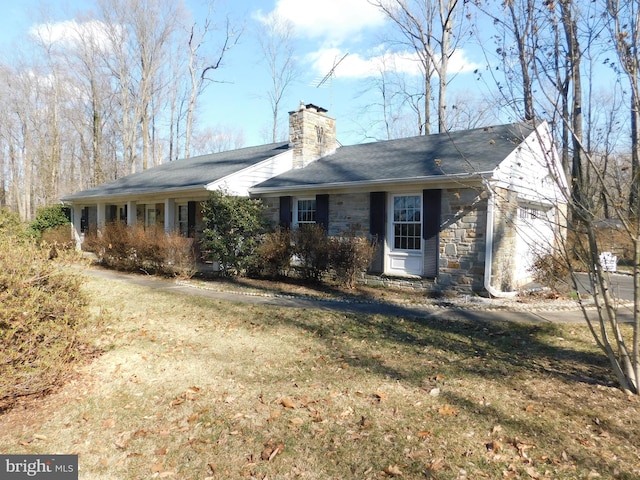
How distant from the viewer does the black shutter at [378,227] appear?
9961mm

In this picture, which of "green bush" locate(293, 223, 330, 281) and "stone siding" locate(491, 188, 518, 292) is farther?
"green bush" locate(293, 223, 330, 281)

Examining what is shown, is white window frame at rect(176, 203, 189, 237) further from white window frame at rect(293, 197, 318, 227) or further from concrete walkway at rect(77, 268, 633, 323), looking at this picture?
concrete walkway at rect(77, 268, 633, 323)

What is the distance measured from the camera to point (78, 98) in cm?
2909

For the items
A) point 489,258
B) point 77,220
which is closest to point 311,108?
point 489,258

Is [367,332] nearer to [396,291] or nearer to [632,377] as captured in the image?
[632,377]

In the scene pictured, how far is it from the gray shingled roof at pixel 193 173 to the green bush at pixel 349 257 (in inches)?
190

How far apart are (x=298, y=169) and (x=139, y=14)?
66.2 ft

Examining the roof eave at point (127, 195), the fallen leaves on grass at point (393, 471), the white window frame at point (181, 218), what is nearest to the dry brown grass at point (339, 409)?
the fallen leaves on grass at point (393, 471)

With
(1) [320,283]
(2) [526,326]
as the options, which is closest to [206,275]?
(1) [320,283]

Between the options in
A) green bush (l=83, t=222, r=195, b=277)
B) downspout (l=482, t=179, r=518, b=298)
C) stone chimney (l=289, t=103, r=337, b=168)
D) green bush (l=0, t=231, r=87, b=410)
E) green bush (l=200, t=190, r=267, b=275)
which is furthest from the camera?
stone chimney (l=289, t=103, r=337, b=168)

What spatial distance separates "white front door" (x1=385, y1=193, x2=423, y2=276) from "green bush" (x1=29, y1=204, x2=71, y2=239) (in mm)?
17335

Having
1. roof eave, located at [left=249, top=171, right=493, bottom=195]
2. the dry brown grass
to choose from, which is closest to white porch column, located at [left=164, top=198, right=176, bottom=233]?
roof eave, located at [left=249, top=171, right=493, bottom=195]

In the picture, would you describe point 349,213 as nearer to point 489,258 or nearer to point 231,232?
point 231,232

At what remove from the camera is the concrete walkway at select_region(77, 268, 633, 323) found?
21.8 feet
